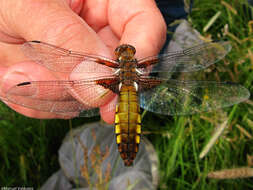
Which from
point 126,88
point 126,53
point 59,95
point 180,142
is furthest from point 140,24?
point 180,142

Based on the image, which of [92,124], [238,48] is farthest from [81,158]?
[238,48]

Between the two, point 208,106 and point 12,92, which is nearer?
point 12,92

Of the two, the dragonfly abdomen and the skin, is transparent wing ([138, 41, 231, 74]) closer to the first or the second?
the skin

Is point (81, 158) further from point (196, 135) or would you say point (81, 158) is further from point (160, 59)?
point (160, 59)

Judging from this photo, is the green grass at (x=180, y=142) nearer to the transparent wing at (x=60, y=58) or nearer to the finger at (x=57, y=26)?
the transparent wing at (x=60, y=58)

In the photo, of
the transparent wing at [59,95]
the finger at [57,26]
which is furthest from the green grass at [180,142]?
the finger at [57,26]

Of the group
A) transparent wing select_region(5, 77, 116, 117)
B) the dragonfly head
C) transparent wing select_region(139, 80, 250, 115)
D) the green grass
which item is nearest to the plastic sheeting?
the green grass

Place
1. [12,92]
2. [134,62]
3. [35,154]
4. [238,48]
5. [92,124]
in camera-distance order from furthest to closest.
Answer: [92,124] → [238,48] → [35,154] → [134,62] → [12,92]
